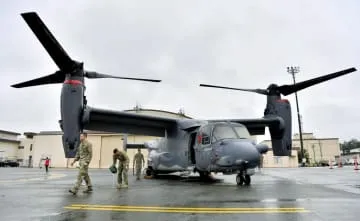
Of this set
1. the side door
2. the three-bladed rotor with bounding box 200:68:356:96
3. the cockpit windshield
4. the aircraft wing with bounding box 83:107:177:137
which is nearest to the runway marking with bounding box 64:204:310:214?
the cockpit windshield

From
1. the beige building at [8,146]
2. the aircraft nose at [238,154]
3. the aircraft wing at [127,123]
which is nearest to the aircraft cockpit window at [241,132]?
the aircraft nose at [238,154]

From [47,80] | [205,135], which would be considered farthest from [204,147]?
[47,80]

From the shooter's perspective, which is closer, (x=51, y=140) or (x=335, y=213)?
(x=335, y=213)

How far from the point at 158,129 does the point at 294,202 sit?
42.3 ft

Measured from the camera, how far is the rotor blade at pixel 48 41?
1053 centimetres

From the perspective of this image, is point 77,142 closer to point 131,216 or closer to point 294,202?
point 131,216

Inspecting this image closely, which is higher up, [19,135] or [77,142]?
[19,135]

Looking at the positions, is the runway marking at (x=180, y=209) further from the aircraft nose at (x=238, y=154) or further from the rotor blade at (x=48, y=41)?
the rotor blade at (x=48, y=41)

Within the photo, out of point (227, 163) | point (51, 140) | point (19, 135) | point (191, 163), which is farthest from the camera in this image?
point (19, 135)

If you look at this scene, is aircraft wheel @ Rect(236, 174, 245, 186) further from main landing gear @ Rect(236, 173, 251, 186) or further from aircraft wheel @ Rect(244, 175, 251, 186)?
aircraft wheel @ Rect(244, 175, 251, 186)

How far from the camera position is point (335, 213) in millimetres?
5227

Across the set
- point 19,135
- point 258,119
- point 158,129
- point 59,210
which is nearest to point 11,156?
point 19,135

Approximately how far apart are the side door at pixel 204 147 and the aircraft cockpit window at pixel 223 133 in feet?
1.09

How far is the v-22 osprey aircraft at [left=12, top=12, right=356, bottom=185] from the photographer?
1142cm
